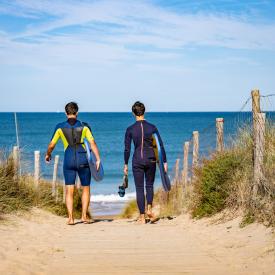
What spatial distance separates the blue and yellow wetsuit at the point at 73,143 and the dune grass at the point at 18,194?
1.16 meters

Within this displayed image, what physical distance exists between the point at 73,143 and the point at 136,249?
3.15m

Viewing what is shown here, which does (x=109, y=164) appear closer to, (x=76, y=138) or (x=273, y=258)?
(x=76, y=138)

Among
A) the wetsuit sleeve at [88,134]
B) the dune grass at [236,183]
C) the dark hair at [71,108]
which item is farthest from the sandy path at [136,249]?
the dark hair at [71,108]

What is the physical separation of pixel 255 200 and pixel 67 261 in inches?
122

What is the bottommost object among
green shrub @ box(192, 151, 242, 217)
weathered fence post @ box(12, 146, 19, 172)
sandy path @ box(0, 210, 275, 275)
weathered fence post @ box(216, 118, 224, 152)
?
sandy path @ box(0, 210, 275, 275)

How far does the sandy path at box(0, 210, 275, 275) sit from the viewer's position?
6086 mm

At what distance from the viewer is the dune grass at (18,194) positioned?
1032cm

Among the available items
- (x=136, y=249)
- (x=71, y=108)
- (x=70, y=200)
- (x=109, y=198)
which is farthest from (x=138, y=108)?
(x=109, y=198)

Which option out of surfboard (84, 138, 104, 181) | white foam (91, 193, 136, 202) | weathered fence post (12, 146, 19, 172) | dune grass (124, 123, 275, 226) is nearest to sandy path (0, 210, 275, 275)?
dune grass (124, 123, 275, 226)

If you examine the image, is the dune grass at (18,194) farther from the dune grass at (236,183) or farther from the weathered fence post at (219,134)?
the weathered fence post at (219,134)

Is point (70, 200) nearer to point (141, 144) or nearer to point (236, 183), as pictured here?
point (141, 144)

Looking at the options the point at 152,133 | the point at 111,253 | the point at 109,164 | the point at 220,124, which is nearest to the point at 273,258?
the point at 111,253

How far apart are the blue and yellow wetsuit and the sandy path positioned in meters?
0.98

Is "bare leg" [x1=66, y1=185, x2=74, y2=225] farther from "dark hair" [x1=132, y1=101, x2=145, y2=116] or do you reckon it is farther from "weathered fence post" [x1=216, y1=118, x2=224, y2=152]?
"weathered fence post" [x1=216, y1=118, x2=224, y2=152]
